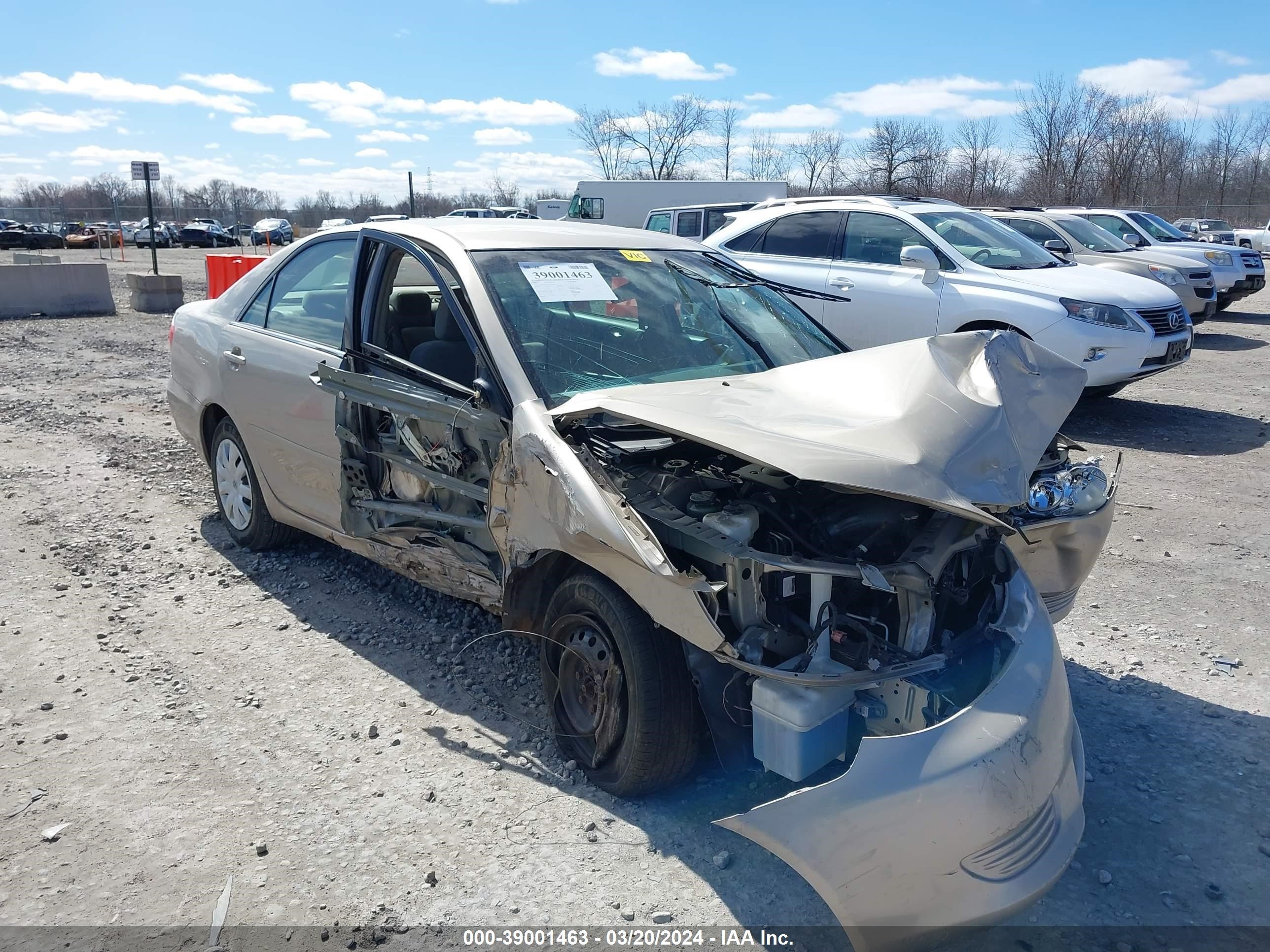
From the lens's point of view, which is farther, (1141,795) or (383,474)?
(383,474)

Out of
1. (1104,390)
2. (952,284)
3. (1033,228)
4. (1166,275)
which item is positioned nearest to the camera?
(952,284)

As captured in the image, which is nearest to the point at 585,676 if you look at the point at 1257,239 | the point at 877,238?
the point at 877,238

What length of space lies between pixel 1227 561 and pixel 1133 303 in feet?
12.0

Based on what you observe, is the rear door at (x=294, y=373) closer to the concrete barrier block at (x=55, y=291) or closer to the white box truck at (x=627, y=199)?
the concrete barrier block at (x=55, y=291)

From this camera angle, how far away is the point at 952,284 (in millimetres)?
8180

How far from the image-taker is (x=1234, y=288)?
15914 millimetres

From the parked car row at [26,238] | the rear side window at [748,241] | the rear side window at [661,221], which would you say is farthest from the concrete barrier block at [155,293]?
the parked car row at [26,238]

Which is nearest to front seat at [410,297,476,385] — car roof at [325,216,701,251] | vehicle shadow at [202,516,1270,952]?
car roof at [325,216,701,251]

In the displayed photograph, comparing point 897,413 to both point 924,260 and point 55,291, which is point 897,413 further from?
point 55,291

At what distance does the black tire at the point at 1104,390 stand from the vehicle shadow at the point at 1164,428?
158 mm

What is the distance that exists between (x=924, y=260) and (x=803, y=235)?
1.75 m

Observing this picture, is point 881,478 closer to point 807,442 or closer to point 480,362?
point 807,442

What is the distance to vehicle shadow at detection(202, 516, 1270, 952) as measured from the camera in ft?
8.77

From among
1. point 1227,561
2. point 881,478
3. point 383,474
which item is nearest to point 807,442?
point 881,478
